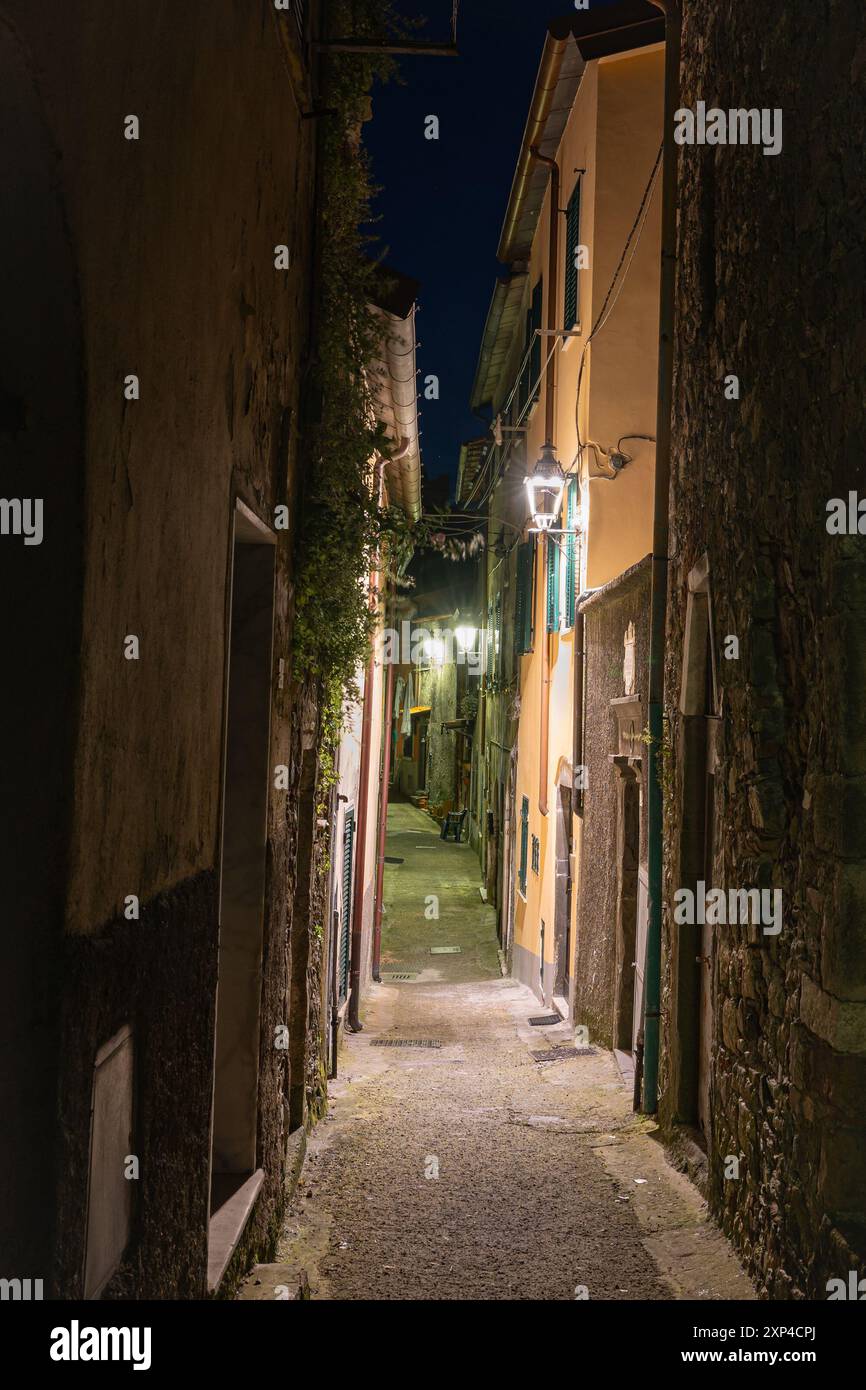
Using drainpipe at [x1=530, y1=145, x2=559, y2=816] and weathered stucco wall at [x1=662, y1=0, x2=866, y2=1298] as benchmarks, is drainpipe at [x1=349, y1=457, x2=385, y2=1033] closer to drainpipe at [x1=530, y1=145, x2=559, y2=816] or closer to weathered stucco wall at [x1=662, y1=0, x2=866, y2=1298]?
drainpipe at [x1=530, y1=145, x2=559, y2=816]

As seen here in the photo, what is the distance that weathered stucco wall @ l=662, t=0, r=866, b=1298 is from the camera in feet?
10.9

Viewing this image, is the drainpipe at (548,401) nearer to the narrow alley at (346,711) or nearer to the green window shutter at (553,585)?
the green window shutter at (553,585)

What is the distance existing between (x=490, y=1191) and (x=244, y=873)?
230 cm

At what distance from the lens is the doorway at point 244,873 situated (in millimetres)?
4512

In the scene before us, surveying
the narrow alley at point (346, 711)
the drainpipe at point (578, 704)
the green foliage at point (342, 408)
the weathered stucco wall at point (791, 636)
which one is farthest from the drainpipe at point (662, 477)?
the drainpipe at point (578, 704)

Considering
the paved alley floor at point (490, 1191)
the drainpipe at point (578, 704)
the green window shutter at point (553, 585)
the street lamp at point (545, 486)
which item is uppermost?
the street lamp at point (545, 486)

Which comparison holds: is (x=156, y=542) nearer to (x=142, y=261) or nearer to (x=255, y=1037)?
(x=142, y=261)

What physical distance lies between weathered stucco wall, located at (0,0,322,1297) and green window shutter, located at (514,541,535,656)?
403 inches

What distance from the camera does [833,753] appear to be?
3.42 meters

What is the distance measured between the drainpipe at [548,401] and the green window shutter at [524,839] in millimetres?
1692

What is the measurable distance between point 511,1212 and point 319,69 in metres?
6.06

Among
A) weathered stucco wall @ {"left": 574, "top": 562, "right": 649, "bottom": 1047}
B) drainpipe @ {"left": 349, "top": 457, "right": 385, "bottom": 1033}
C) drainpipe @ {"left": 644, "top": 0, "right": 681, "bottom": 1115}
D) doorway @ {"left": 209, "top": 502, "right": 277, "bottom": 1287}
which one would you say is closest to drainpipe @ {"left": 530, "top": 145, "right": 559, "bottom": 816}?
drainpipe @ {"left": 349, "top": 457, "right": 385, "bottom": 1033}

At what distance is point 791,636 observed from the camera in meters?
3.99

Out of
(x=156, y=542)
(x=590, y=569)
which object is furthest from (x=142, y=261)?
(x=590, y=569)
